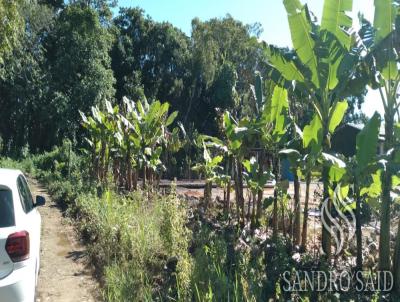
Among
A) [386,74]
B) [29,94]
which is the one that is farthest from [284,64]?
[29,94]

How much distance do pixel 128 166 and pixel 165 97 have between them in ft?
80.6

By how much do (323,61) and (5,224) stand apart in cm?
428

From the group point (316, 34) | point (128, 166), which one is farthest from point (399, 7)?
point (128, 166)

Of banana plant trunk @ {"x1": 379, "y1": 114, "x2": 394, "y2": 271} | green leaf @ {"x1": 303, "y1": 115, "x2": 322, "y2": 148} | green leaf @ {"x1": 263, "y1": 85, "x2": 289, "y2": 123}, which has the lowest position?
banana plant trunk @ {"x1": 379, "y1": 114, "x2": 394, "y2": 271}

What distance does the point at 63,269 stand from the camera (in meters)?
6.68

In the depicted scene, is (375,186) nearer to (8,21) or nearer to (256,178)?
(256,178)

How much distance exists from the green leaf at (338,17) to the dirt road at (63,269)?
460 centimetres

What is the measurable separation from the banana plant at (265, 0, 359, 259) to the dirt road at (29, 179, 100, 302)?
3.38 metres

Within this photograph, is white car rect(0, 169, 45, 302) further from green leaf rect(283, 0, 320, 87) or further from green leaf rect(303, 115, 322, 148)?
green leaf rect(283, 0, 320, 87)

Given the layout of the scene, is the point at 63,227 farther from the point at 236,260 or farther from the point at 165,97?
the point at 165,97

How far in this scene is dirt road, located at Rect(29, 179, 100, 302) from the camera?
5.70 metres

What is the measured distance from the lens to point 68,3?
1190 inches

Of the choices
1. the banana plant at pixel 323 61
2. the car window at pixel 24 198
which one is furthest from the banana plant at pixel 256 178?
the car window at pixel 24 198

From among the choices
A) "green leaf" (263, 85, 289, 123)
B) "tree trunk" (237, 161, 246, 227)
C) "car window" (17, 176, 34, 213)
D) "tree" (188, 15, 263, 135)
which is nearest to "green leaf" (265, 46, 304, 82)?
"green leaf" (263, 85, 289, 123)
